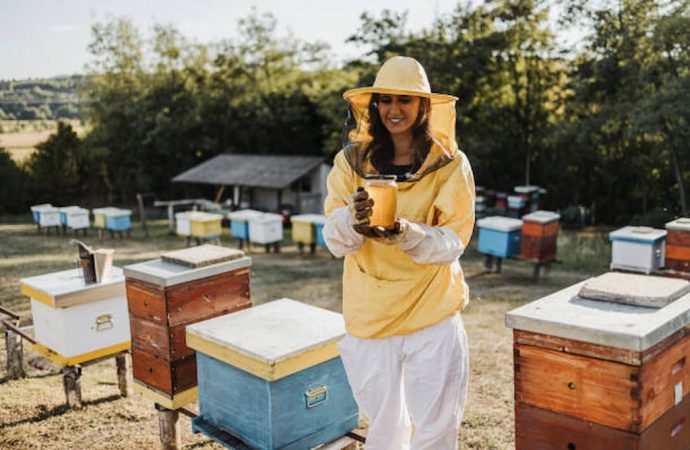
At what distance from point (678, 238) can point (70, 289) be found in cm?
504

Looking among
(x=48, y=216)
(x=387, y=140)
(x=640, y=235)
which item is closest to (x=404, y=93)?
(x=387, y=140)

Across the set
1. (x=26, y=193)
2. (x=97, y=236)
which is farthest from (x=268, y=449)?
(x=26, y=193)

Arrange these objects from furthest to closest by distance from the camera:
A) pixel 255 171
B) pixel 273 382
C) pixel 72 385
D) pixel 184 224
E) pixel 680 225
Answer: pixel 255 171
pixel 184 224
pixel 680 225
pixel 72 385
pixel 273 382

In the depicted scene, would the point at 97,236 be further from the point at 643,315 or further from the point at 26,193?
the point at 643,315

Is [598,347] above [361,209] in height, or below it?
below

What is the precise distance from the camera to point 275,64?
2605 centimetres

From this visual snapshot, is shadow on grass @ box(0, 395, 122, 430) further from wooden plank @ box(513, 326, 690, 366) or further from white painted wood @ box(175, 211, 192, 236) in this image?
white painted wood @ box(175, 211, 192, 236)

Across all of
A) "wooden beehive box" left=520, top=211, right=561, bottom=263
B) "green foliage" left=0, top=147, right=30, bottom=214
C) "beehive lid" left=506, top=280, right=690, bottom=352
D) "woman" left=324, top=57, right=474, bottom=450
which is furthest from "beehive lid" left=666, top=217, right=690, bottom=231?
"green foliage" left=0, top=147, right=30, bottom=214

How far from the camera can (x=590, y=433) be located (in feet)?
6.45

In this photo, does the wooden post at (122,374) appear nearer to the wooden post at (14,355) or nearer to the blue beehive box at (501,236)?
the wooden post at (14,355)

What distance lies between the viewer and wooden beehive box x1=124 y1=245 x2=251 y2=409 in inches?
127

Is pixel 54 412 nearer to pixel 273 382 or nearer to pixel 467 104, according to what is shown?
pixel 273 382

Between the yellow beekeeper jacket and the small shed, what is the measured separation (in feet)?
47.5

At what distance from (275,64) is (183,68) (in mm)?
4021
